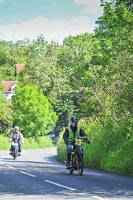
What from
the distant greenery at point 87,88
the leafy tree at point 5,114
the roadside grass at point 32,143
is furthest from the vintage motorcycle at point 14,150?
the leafy tree at point 5,114

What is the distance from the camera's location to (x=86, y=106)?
33.7 metres

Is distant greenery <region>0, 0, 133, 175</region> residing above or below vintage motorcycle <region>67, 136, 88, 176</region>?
above

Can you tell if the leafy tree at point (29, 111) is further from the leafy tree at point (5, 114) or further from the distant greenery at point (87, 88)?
the leafy tree at point (5, 114)

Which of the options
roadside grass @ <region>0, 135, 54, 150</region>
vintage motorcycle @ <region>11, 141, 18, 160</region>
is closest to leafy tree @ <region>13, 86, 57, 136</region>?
roadside grass @ <region>0, 135, 54, 150</region>

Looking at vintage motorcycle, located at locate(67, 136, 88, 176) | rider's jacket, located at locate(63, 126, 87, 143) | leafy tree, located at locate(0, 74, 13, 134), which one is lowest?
vintage motorcycle, located at locate(67, 136, 88, 176)

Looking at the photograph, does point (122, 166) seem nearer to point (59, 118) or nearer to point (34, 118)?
point (34, 118)

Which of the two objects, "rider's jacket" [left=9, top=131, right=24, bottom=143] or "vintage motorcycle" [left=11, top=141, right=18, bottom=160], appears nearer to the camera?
"vintage motorcycle" [left=11, top=141, right=18, bottom=160]

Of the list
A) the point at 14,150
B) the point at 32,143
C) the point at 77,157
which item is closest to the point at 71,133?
the point at 77,157

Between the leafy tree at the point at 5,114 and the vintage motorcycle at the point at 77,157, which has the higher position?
the leafy tree at the point at 5,114

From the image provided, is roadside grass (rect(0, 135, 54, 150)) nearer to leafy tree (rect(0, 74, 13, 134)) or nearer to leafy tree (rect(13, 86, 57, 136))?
leafy tree (rect(13, 86, 57, 136))

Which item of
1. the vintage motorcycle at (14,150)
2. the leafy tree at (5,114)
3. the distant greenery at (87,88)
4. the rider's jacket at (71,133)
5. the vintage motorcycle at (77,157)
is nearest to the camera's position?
the vintage motorcycle at (77,157)

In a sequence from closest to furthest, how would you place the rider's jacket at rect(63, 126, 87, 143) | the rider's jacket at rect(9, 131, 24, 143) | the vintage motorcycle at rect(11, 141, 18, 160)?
the rider's jacket at rect(63, 126, 87, 143) < the vintage motorcycle at rect(11, 141, 18, 160) < the rider's jacket at rect(9, 131, 24, 143)

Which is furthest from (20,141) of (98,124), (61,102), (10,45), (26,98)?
(10,45)

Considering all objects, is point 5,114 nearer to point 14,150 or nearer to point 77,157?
point 14,150
